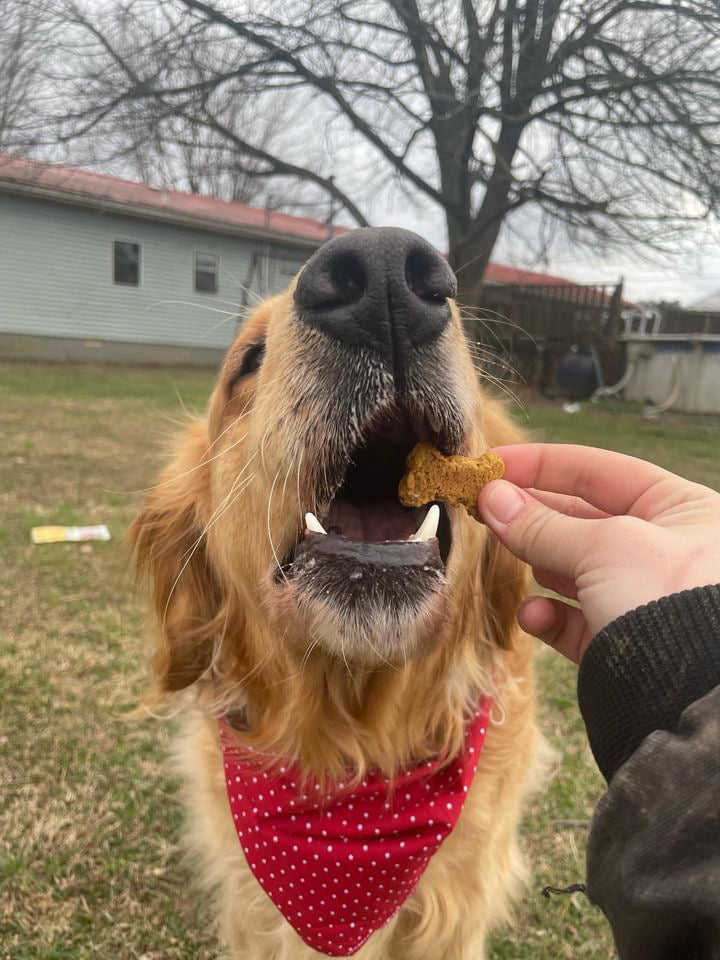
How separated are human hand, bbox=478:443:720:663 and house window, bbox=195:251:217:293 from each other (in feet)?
69.2

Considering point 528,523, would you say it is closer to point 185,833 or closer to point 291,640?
point 291,640

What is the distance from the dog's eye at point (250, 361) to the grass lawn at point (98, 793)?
103cm

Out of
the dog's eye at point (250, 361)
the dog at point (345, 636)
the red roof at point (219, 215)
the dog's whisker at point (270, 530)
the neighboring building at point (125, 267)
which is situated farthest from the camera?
the neighboring building at point (125, 267)

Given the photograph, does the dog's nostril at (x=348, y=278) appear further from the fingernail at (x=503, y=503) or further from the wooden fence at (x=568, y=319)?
the wooden fence at (x=568, y=319)

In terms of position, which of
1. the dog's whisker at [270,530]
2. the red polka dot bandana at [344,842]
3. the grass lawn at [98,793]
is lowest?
the grass lawn at [98,793]

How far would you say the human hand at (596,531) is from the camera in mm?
990

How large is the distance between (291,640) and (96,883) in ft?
4.31

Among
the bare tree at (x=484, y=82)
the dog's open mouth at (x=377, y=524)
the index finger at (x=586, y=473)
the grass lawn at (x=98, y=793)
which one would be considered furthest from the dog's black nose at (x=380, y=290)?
the bare tree at (x=484, y=82)

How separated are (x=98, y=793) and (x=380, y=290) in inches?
87.4

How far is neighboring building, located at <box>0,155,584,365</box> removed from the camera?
58.9 ft

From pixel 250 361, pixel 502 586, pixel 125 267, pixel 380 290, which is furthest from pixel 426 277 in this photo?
pixel 125 267

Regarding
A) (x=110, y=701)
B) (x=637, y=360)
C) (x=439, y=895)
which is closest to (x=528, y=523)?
(x=439, y=895)

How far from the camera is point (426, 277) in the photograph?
4.09 feet

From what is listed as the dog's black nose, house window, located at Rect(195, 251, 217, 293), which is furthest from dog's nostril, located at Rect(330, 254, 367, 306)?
house window, located at Rect(195, 251, 217, 293)
